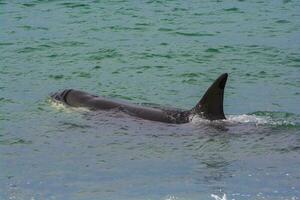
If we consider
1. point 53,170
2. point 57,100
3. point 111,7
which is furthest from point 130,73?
point 111,7

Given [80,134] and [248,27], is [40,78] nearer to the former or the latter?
[80,134]

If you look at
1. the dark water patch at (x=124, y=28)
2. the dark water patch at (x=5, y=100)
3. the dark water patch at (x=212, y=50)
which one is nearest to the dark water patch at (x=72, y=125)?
the dark water patch at (x=5, y=100)

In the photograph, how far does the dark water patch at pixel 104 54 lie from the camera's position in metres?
16.5

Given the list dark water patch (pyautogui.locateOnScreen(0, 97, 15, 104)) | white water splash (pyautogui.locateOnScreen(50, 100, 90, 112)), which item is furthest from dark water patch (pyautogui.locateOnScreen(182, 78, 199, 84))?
dark water patch (pyautogui.locateOnScreen(0, 97, 15, 104))

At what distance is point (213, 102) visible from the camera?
10445 mm

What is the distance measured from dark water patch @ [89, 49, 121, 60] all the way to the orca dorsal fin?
616cm

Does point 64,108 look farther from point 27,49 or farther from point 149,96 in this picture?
point 27,49

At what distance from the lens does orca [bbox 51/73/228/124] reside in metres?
10.4

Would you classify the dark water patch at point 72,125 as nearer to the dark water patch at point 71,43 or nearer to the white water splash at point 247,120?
the white water splash at point 247,120

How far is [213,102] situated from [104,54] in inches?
265

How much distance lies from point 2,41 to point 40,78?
13.7ft

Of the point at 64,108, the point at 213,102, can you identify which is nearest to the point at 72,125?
the point at 64,108

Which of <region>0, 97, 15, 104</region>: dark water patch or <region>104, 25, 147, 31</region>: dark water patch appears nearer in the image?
<region>0, 97, 15, 104</region>: dark water patch

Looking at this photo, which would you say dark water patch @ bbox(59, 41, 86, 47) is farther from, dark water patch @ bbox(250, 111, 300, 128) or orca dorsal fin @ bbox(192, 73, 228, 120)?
orca dorsal fin @ bbox(192, 73, 228, 120)
